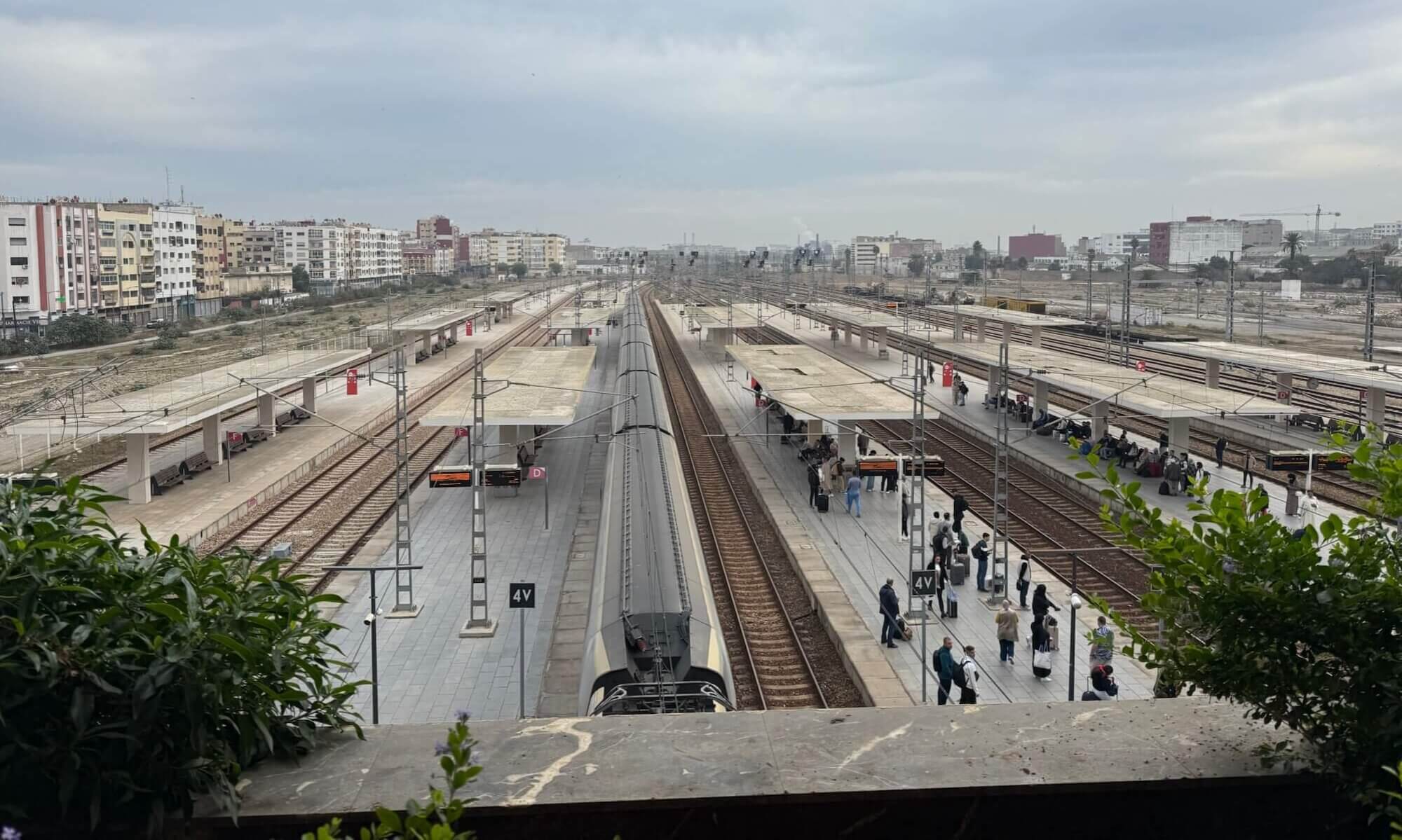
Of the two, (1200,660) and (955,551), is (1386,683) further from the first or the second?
(955,551)

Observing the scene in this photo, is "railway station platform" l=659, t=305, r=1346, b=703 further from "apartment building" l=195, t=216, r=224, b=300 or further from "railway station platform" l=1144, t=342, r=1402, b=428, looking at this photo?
"apartment building" l=195, t=216, r=224, b=300

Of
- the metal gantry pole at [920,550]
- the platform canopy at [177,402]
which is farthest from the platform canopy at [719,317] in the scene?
the metal gantry pole at [920,550]

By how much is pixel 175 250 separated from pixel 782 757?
308 ft

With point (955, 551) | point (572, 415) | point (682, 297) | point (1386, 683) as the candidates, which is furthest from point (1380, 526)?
point (682, 297)

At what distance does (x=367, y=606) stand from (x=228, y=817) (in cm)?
1556

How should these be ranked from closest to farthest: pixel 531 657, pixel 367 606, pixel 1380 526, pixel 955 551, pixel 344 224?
pixel 1380 526 → pixel 531 657 → pixel 367 606 → pixel 955 551 → pixel 344 224

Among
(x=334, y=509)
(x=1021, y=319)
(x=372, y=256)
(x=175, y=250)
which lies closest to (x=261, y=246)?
(x=372, y=256)

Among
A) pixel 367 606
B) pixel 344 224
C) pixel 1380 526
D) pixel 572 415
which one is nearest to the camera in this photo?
pixel 1380 526

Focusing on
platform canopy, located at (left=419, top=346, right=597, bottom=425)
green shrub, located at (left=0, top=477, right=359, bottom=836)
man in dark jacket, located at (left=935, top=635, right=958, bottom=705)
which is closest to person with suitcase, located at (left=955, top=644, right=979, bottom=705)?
man in dark jacket, located at (left=935, top=635, right=958, bottom=705)

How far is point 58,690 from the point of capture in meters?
3.14

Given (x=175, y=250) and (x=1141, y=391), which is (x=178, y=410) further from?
(x=175, y=250)

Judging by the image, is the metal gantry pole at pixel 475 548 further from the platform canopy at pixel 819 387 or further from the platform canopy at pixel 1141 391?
the platform canopy at pixel 1141 391

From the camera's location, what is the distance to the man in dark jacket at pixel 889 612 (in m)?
15.8

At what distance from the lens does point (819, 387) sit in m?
30.3
